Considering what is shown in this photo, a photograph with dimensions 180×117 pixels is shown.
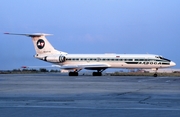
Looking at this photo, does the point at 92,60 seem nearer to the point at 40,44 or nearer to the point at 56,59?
the point at 56,59

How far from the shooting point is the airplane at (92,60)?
50844 mm

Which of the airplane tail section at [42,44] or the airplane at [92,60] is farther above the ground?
the airplane tail section at [42,44]

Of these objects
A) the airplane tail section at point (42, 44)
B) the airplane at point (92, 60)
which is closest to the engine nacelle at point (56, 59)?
the airplane at point (92, 60)

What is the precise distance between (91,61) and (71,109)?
132 ft

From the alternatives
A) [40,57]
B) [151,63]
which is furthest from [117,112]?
[40,57]

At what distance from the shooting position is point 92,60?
5319cm

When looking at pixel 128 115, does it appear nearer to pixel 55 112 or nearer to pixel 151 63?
pixel 55 112

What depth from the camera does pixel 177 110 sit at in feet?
41.9

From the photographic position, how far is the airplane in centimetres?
5084

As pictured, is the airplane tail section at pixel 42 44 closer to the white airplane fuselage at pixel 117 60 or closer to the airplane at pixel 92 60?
the airplane at pixel 92 60

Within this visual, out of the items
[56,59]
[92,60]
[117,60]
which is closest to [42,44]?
[56,59]

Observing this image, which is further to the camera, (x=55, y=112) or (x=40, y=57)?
(x=40, y=57)

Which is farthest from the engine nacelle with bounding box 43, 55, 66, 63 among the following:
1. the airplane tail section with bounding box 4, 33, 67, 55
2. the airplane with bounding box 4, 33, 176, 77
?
the airplane tail section with bounding box 4, 33, 67, 55

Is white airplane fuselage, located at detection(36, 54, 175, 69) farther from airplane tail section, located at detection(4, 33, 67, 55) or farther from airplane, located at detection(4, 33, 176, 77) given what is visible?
airplane tail section, located at detection(4, 33, 67, 55)
